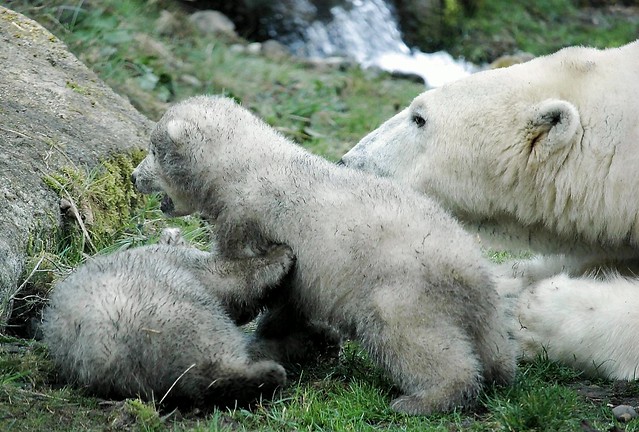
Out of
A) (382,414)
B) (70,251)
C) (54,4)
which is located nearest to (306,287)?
(382,414)

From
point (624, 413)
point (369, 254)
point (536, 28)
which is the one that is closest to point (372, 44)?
point (536, 28)

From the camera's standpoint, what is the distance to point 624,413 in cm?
390

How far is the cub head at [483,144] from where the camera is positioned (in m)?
4.71

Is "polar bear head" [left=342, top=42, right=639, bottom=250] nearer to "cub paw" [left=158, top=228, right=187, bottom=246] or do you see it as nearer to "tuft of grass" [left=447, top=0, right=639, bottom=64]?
"cub paw" [left=158, top=228, right=187, bottom=246]

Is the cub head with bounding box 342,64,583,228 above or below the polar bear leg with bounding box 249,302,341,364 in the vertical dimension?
above

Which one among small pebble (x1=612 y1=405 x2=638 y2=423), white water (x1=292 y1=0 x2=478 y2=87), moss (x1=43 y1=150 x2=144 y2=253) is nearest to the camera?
small pebble (x1=612 y1=405 x2=638 y2=423)

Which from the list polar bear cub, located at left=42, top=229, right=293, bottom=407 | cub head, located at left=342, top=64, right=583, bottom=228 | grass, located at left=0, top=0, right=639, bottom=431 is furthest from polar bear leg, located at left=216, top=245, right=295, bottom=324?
cub head, located at left=342, top=64, right=583, bottom=228

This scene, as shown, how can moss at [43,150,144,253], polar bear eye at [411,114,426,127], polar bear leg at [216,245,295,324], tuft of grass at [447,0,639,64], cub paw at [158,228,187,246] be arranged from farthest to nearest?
tuft of grass at [447,0,639,64] < moss at [43,150,144,253] < polar bear eye at [411,114,426,127] < cub paw at [158,228,187,246] < polar bear leg at [216,245,295,324]

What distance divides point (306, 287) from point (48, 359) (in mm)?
1225

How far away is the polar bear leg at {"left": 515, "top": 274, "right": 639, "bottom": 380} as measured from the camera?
4.36 metres

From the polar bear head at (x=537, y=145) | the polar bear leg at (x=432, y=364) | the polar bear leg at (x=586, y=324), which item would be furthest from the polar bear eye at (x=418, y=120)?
the polar bear leg at (x=432, y=364)

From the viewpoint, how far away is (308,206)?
13.7ft

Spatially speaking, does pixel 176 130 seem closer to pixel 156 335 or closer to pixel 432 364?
pixel 156 335

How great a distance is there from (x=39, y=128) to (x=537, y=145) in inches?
118
